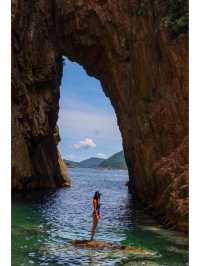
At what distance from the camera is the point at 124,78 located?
36125 millimetres

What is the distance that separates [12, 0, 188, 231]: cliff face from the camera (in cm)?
2508

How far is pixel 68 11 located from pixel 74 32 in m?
2.01

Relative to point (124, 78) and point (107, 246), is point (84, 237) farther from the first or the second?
point (124, 78)

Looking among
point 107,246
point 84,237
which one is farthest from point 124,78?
point 107,246

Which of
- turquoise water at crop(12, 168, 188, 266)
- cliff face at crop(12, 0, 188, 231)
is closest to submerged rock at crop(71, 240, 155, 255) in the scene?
turquoise water at crop(12, 168, 188, 266)

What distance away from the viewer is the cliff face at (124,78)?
25.1 m

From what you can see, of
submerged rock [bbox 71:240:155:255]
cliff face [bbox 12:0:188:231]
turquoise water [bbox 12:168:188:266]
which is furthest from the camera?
cliff face [bbox 12:0:188:231]

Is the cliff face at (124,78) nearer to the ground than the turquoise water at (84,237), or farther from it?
farther from it

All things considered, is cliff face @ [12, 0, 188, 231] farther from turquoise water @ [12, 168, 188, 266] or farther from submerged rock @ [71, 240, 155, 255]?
submerged rock @ [71, 240, 155, 255]

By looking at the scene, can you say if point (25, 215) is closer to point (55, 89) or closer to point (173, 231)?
point (173, 231)

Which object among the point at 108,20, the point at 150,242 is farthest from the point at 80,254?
the point at 108,20

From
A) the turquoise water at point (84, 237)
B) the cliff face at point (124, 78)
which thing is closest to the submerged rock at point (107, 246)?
the turquoise water at point (84, 237)

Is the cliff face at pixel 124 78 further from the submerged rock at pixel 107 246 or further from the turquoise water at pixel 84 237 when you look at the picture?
the submerged rock at pixel 107 246

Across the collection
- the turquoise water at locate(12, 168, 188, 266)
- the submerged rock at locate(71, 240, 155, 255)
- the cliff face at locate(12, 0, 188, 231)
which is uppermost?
the cliff face at locate(12, 0, 188, 231)
